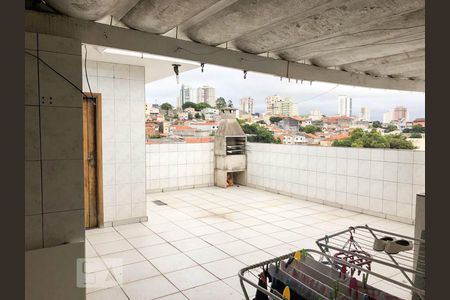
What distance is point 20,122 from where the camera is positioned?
2.99 feet

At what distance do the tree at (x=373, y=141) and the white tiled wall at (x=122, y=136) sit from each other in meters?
3.64

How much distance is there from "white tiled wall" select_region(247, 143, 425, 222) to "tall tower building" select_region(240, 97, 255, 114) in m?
1.88

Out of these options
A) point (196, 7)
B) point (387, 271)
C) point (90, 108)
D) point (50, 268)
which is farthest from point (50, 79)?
point (387, 271)

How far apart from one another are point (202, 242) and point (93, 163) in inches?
81.3

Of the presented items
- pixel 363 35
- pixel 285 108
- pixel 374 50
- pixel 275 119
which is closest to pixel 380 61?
pixel 374 50

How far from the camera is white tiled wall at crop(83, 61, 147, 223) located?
473 cm

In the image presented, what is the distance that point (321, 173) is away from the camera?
6.14m

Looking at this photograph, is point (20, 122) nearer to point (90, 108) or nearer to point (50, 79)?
point (50, 79)

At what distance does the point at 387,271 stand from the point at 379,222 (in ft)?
5.94

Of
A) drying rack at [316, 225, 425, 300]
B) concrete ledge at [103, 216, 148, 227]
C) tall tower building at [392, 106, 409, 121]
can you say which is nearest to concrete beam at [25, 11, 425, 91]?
drying rack at [316, 225, 425, 300]

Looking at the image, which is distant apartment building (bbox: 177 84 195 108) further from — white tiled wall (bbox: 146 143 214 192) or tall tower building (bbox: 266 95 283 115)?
white tiled wall (bbox: 146 143 214 192)

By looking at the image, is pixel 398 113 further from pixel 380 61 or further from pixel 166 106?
pixel 166 106

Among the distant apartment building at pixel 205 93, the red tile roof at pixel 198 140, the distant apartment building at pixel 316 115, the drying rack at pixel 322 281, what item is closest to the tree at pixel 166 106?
the red tile roof at pixel 198 140

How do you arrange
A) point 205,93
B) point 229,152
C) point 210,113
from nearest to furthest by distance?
point 229,152 → point 210,113 → point 205,93
